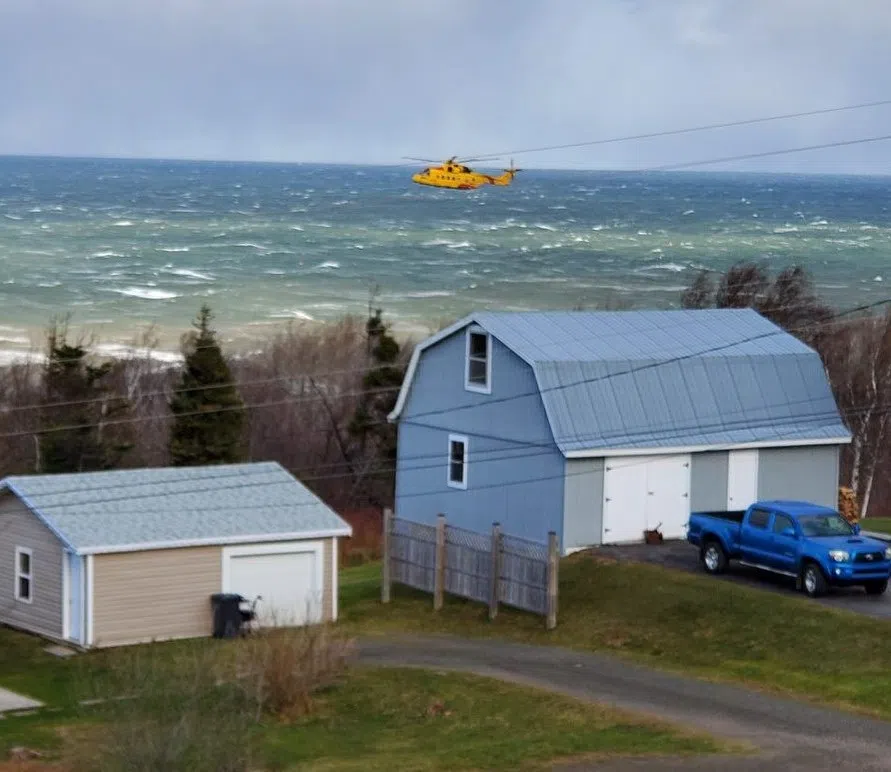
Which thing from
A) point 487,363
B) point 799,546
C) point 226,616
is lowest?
point 226,616

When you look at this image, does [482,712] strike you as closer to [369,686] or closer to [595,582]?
[369,686]

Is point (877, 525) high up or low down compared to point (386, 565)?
up

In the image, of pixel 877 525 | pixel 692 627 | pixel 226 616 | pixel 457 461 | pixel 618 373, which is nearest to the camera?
pixel 692 627

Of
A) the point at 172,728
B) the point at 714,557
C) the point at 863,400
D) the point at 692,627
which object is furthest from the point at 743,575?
the point at 863,400

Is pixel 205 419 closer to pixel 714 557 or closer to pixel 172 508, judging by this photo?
pixel 172 508

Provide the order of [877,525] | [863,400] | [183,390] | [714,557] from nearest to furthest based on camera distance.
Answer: [714,557] → [877,525] → [183,390] → [863,400]

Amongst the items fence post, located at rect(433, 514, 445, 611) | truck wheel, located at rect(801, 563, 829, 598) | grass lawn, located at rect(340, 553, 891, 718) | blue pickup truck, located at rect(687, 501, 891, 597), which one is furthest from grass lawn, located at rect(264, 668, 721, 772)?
blue pickup truck, located at rect(687, 501, 891, 597)

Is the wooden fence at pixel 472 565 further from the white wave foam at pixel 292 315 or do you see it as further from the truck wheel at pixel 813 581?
the white wave foam at pixel 292 315

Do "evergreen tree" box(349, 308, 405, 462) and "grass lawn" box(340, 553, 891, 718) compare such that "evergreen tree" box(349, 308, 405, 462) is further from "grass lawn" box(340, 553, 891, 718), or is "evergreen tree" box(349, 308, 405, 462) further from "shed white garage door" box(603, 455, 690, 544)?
"shed white garage door" box(603, 455, 690, 544)
